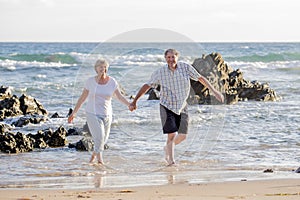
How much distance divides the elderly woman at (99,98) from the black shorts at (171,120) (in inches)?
20.2

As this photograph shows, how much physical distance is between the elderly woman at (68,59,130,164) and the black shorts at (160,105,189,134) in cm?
51

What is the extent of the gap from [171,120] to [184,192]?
1866mm

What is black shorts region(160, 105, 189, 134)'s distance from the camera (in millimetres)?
8273

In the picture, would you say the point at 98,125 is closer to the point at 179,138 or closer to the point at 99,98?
the point at 99,98

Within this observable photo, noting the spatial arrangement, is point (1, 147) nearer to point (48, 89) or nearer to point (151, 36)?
point (151, 36)

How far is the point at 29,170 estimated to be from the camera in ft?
28.3

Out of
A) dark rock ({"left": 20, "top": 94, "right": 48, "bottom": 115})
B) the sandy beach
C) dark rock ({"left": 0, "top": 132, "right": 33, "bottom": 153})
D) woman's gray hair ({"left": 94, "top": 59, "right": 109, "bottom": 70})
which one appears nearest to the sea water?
woman's gray hair ({"left": 94, "top": 59, "right": 109, "bottom": 70})

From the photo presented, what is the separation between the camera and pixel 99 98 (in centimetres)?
809

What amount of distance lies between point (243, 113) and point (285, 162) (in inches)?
251

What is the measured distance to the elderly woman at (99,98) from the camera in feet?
26.5

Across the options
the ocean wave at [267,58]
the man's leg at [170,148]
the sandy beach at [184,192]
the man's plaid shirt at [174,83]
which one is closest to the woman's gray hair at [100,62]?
the man's plaid shirt at [174,83]

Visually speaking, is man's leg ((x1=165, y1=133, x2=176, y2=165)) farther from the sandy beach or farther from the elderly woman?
the sandy beach

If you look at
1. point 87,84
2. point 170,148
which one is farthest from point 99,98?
point 170,148

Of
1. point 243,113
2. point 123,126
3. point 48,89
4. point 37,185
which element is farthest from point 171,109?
point 48,89
